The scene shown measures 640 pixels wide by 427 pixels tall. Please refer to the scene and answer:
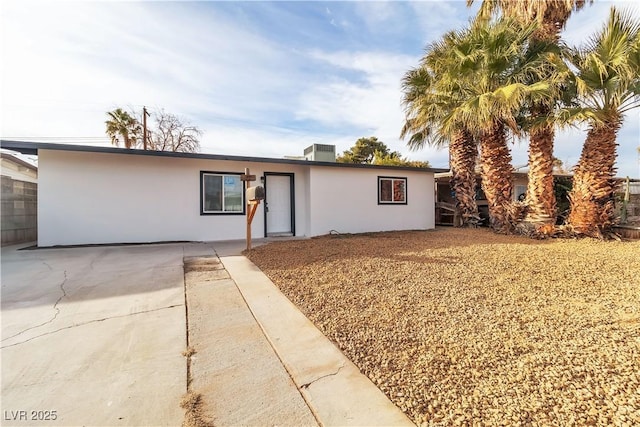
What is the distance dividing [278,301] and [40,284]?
357 centimetres

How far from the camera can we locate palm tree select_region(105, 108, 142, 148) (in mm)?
15969

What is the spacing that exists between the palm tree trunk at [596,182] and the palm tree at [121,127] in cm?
2023

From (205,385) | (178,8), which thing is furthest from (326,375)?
(178,8)

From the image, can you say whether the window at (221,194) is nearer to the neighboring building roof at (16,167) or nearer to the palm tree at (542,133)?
the neighboring building roof at (16,167)

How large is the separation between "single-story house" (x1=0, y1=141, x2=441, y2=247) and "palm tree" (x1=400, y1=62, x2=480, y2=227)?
1103 millimetres

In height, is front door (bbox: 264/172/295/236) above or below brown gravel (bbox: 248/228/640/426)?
above

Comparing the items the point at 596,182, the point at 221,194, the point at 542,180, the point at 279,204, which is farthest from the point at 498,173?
Answer: the point at 221,194

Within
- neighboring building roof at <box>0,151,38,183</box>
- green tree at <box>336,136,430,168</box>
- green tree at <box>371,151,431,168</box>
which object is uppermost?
green tree at <box>336,136,430,168</box>

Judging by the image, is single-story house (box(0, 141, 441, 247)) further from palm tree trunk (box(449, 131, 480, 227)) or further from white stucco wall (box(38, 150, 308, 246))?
palm tree trunk (box(449, 131, 480, 227))

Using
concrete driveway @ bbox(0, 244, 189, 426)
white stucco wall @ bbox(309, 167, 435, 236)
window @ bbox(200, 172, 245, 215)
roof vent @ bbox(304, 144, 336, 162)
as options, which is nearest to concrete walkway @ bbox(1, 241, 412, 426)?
A: concrete driveway @ bbox(0, 244, 189, 426)

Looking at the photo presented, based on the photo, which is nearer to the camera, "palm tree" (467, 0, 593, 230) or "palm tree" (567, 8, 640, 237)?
"palm tree" (567, 8, 640, 237)

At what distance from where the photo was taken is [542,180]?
8.23m

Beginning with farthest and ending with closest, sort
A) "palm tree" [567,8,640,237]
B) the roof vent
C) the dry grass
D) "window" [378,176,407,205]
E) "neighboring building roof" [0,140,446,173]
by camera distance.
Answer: the roof vent
"window" [378,176,407,205]
"neighboring building roof" [0,140,446,173]
"palm tree" [567,8,640,237]
the dry grass

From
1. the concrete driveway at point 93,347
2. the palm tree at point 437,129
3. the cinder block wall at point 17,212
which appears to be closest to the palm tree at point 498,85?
the palm tree at point 437,129
